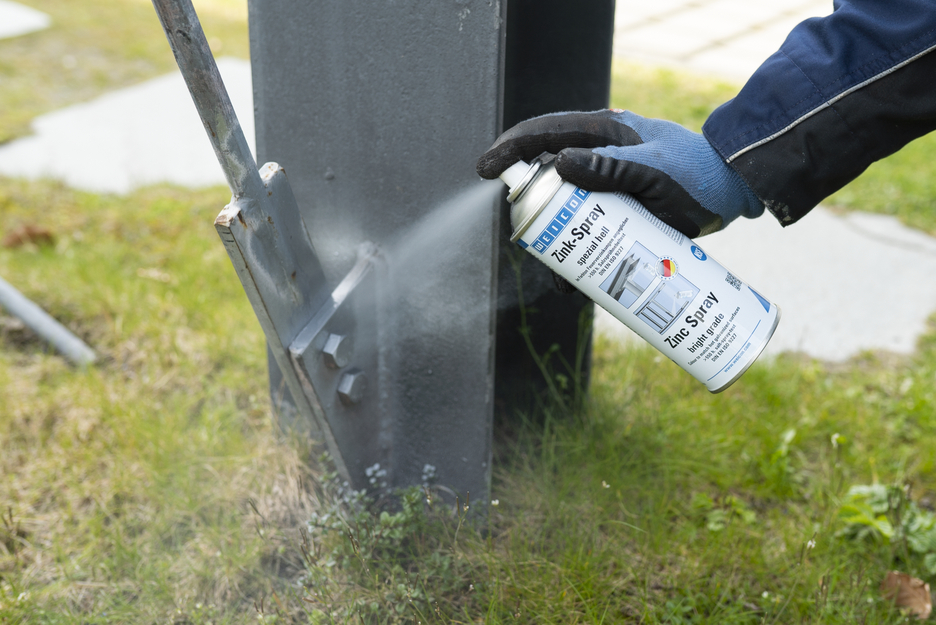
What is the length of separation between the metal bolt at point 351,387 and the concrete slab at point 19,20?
554 centimetres

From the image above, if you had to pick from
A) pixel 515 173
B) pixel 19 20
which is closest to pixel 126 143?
pixel 19 20

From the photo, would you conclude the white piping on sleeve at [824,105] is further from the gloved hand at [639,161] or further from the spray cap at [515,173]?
the spray cap at [515,173]

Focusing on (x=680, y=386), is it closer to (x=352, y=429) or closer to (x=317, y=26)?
(x=352, y=429)

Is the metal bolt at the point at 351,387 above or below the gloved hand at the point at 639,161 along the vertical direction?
below

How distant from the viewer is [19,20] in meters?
6.05

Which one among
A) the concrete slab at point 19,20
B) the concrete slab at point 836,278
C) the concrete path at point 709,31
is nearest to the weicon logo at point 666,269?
the concrete slab at point 836,278

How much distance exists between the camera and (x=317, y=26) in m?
1.58

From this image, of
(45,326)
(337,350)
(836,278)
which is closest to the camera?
(337,350)

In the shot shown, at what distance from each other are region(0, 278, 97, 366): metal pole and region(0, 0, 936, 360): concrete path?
1296 mm

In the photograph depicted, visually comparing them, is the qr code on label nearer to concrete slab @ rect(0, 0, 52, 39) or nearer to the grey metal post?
the grey metal post

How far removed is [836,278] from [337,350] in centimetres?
246

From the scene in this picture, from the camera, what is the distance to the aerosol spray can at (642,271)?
134 centimetres

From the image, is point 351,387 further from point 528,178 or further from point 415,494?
point 528,178

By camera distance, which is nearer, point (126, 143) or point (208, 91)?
point (208, 91)
